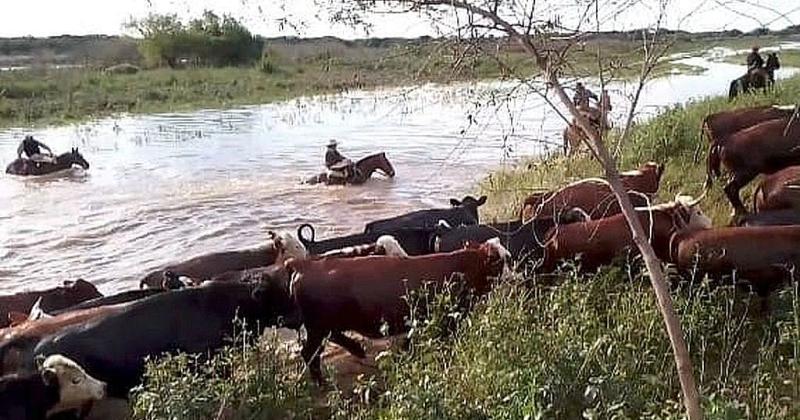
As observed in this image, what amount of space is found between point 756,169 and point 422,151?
9938 millimetres

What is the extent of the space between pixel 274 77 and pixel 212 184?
83.8 feet

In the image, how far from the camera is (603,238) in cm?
693

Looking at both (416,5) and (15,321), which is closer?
(416,5)

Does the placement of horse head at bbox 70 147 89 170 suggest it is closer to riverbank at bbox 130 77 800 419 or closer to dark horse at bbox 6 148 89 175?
dark horse at bbox 6 148 89 175

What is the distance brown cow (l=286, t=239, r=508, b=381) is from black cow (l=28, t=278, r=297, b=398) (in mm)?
184

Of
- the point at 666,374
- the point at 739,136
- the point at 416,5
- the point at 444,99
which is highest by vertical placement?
the point at 416,5

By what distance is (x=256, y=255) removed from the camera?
8.73 meters

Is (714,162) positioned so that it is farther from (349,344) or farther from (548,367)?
(548,367)

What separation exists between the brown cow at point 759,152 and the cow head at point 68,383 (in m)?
6.35

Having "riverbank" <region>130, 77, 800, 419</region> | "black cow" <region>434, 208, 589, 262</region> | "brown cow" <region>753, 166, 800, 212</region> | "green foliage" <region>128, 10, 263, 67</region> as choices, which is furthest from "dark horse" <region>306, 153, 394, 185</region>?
"green foliage" <region>128, 10, 263, 67</region>

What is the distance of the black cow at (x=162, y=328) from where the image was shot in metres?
5.77

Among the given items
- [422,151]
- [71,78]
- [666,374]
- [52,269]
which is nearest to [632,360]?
[666,374]

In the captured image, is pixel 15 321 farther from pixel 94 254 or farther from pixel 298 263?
pixel 94 254

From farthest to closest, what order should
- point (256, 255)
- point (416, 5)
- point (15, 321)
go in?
1. point (256, 255)
2. point (15, 321)
3. point (416, 5)
